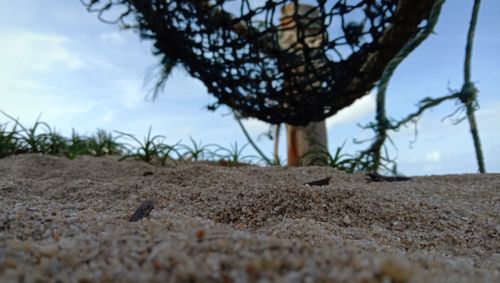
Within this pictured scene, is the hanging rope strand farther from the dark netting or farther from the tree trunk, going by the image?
the tree trunk

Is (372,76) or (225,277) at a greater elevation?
(372,76)

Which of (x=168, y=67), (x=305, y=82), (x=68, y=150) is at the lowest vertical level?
(x=68, y=150)

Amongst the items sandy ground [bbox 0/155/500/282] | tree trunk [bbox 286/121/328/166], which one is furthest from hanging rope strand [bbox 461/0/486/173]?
tree trunk [bbox 286/121/328/166]

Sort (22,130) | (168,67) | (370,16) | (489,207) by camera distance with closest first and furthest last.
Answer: (489,207) < (370,16) < (22,130) < (168,67)

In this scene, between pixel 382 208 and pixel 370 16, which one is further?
pixel 370 16

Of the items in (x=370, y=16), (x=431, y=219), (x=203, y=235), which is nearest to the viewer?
(x=203, y=235)

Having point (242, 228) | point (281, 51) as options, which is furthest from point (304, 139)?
point (242, 228)

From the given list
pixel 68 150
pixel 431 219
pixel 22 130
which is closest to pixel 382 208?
pixel 431 219

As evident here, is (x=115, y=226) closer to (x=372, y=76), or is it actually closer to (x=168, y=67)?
(x=372, y=76)
